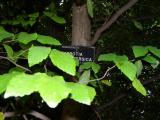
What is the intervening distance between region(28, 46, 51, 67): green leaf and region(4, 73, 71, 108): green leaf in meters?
0.11

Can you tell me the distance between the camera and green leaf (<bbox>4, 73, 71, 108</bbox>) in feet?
2.04

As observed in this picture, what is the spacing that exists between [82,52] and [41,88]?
2.05 ft

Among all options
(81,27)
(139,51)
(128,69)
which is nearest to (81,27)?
(81,27)

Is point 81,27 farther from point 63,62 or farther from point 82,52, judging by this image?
point 63,62

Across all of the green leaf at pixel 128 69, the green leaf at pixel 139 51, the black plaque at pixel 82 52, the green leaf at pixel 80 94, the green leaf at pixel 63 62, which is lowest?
the black plaque at pixel 82 52

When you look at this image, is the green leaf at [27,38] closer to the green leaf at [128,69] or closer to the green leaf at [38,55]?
the green leaf at [38,55]

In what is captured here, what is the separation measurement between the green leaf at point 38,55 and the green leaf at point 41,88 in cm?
11

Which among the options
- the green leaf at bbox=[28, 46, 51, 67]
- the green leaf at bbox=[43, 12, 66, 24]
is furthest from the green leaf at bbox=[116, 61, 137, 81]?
the green leaf at bbox=[43, 12, 66, 24]

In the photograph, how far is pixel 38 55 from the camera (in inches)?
30.5

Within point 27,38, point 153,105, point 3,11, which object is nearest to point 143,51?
point 27,38

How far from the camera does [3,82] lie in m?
0.77

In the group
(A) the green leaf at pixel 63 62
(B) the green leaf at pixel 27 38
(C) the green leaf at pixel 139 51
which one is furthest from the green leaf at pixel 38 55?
(C) the green leaf at pixel 139 51

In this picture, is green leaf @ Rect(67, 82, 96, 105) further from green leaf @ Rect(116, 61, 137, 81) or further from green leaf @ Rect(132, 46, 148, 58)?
A: green leaf @ Rect(132, 46, 148, 58)

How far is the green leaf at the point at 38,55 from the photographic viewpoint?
2.51ft
